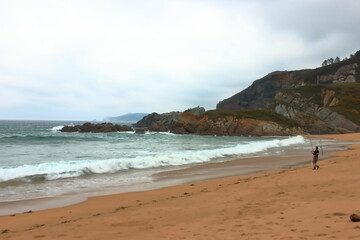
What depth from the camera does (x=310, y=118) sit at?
78.6 meters

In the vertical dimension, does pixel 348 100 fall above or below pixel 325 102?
above

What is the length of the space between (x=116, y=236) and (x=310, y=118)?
79.4 meters

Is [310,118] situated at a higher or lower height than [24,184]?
higher

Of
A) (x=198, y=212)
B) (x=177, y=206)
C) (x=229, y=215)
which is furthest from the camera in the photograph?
(x=177, y=206)

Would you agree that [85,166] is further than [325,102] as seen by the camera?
No

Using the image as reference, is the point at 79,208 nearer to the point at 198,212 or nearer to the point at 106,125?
the point at 198,212

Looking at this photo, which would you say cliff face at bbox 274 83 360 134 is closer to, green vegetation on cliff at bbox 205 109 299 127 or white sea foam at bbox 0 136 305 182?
green vegetation on cliff at bbox 205 109 299 127

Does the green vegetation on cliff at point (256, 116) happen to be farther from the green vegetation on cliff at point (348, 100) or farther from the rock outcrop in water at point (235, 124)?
the green vegetation on cliff at point (348, 100)

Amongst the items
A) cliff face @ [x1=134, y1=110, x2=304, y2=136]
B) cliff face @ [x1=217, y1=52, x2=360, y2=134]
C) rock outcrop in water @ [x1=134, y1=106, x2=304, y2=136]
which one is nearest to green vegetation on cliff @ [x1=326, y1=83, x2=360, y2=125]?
cliff face @ [x1=217, y1=52, x2=360, y2=134]

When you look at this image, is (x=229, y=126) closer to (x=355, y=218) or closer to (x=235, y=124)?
(x=235, y=124)

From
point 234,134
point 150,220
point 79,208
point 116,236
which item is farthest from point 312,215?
point 234,134

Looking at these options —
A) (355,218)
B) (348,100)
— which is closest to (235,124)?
(348,100)

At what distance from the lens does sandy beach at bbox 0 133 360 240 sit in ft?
19.2

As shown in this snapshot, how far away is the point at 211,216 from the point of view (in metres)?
7.40
